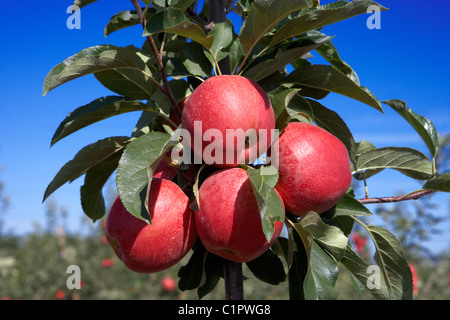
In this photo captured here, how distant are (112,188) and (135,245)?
417cm

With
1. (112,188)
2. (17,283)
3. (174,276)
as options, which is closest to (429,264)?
(174,276)

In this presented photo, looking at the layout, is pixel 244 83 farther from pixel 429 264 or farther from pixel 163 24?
pixel 429 264

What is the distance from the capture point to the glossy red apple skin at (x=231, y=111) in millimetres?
882

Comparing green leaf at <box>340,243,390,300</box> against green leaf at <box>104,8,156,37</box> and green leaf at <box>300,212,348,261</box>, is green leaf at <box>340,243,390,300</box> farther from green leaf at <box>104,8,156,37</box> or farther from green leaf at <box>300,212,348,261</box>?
green leaf at <box>104,8,156,37</box>

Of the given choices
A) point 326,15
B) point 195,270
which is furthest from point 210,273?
point 326,15

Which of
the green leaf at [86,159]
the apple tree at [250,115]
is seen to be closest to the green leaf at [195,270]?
the apple tree at [250,115]

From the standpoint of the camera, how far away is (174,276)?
441 centimetres

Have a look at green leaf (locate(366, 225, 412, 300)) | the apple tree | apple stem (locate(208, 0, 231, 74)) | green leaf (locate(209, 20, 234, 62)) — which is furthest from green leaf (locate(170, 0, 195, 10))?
green leaf (locate(366, 225, 412, 300))

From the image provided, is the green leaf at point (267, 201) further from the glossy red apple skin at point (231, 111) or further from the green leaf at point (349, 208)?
the green leaf at point (349, 208)

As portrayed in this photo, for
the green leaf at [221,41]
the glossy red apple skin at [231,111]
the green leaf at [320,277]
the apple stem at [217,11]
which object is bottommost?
the green leaf at [320,277]

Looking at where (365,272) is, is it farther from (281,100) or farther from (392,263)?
(281,100)

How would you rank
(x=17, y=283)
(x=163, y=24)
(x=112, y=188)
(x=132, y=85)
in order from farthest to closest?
(x=112, y=188) → (x=17, y=283) → (x=132, y=85) → (x=163, y=24)

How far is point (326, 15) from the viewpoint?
2.92ft

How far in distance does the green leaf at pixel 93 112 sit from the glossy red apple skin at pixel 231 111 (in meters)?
0.17
